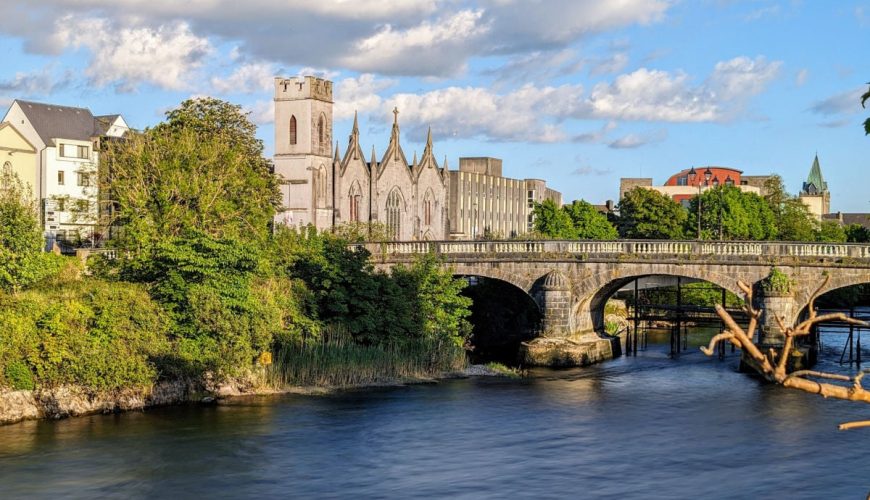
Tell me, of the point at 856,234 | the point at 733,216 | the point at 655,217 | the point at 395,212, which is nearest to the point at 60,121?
the point at 395,212

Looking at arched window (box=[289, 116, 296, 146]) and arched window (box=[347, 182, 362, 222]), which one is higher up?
arched window (box=[289, 116, 296, 146])

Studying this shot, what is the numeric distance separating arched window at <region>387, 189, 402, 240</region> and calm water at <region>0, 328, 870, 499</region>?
6992 centimetres

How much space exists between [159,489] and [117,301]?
14.0m

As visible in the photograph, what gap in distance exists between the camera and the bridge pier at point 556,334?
56.9 metres

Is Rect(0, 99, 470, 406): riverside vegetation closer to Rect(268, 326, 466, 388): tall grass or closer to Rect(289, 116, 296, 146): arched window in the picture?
Rect(268, 326, 466, 388): tall grass

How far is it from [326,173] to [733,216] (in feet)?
134

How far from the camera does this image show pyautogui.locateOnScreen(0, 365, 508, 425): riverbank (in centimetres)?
3725

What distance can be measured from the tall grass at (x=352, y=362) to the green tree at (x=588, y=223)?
61955 millimetres

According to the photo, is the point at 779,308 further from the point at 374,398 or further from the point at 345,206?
the point at 345,206

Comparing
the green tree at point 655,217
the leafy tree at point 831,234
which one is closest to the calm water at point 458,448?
the green tree at point 655,217

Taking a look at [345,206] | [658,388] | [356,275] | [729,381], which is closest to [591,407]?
[658,388]

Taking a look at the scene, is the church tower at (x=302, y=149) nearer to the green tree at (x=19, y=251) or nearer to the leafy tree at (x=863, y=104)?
the green tree at (x=19, y=251)

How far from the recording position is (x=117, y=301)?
135 feet

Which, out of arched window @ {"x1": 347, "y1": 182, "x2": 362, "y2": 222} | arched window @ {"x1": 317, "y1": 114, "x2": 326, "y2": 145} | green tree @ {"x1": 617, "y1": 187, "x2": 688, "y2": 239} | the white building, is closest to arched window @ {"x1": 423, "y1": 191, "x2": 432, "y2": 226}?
arched window @ {"x1": 347, "y1": 182, "x2": 362, "y2": 222}
